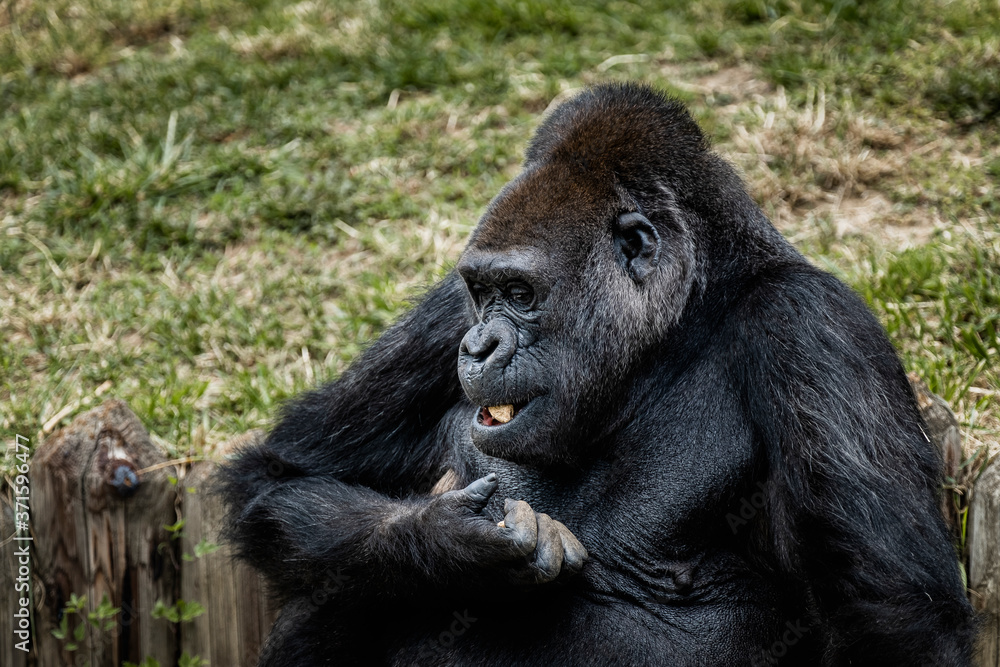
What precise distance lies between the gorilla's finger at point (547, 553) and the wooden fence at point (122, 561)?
1735 mm

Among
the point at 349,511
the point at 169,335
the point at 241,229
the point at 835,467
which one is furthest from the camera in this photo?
the point at 241,229

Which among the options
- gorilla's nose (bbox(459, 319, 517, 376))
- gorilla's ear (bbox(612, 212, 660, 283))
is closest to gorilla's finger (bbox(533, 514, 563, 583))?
gorilla's nose (bbox(459, 319, 517, 376))

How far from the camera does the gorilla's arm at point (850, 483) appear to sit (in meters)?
3.13

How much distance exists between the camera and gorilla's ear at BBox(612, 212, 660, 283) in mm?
3557

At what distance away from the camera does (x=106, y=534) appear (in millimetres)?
4617

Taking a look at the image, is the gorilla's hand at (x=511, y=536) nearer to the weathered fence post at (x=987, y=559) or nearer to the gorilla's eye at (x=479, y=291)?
the gorilla's eye at (x=479, y=291)

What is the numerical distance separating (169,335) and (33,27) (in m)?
5.68

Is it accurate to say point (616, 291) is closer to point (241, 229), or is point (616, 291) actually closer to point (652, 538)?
point (652, 538)

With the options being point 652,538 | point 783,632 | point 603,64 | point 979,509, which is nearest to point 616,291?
point 652,538

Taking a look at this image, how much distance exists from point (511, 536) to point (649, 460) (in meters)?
0.61

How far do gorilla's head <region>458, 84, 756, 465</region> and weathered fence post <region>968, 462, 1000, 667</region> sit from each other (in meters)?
1.40

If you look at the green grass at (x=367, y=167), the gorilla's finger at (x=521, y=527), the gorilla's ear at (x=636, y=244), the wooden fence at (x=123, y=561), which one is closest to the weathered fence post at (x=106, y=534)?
the wooden fence at (x=123, y=561)

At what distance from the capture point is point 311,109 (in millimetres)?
8398

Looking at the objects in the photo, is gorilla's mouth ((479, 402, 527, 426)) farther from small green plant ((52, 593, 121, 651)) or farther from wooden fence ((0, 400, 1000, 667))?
small green plant ((52, 593, 121, 651))
